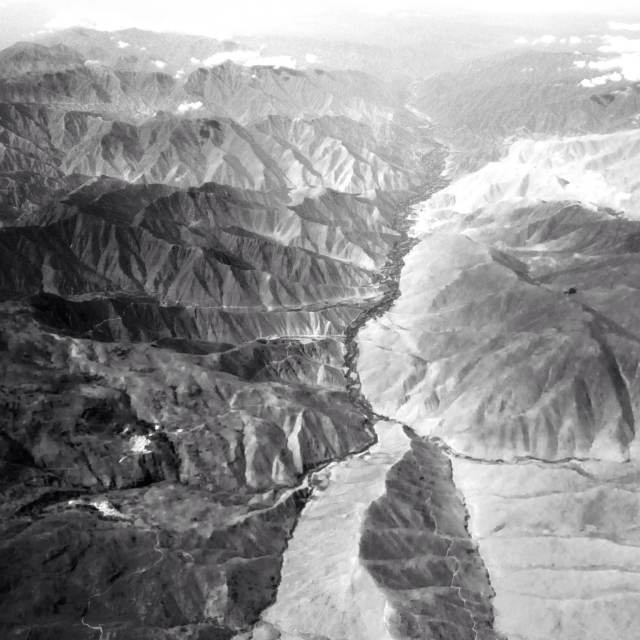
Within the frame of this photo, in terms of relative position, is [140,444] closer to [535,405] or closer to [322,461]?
[322,461]

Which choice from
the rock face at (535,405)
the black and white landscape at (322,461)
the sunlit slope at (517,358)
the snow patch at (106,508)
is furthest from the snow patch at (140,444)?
the sunlit slope at (517,358)

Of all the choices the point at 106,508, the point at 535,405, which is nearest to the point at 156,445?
the point at 106,508

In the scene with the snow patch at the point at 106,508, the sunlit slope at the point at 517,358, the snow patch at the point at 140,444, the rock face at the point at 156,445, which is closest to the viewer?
the rock face at the point at 156,445

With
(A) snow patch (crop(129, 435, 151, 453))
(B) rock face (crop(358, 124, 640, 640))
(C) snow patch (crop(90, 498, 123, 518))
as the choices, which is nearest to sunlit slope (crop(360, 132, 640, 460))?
(B) rock face (crop(358, 124, 640, 640))

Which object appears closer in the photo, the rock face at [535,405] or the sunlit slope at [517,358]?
the rock face at [535,405]

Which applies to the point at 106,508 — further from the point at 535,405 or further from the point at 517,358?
the point at 517,358

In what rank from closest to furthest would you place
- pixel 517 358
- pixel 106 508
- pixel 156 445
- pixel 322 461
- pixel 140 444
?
1. pixel 106 508
2. pixel 140 444
3. pixel 156 445
4. pixel 322 461
5. pixel 517 358

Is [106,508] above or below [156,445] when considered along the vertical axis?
below

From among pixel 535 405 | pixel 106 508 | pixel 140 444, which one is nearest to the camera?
pixel 106 508

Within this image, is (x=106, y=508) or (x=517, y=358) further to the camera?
(x=517, y=358)

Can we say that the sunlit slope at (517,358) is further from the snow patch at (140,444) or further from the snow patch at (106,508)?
the snow patch at (106,508)

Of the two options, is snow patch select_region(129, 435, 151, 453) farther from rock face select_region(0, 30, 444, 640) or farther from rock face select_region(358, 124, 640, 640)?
rock face select_region(358, 124, 640, 640)

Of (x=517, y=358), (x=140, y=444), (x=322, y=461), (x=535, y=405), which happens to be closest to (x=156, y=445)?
(x=140, y=444)
